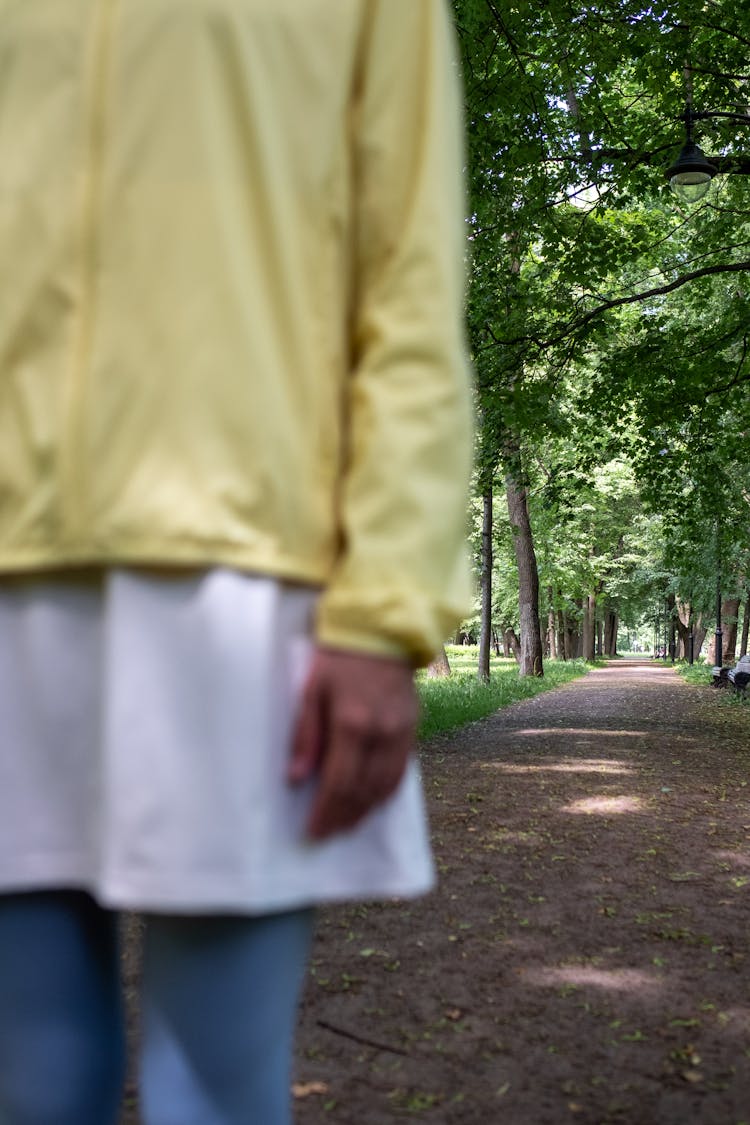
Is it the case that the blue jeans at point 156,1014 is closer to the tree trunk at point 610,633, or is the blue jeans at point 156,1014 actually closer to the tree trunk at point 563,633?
the tree trunk at point 563,633

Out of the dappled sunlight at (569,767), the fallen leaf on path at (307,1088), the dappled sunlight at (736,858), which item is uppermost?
the dappled sunlight at (569,767)

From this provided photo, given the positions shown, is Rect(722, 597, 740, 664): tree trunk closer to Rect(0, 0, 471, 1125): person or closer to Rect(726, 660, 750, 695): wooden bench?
Rect(726, 660, 750, 695): wooden bench

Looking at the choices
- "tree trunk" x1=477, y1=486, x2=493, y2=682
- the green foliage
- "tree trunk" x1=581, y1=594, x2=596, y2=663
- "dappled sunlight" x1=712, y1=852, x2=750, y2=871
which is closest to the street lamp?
the green foliage

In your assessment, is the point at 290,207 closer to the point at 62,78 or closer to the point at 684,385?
the point at 62,78

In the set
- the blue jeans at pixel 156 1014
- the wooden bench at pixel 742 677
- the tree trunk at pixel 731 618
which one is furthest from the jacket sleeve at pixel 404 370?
the tree trunk at pixel 731 618

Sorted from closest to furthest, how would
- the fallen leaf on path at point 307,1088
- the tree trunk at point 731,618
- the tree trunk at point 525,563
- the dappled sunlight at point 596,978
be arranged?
the fallen leaf on path at point 307,1088
the dappled sunlight at point 596,978
the tree trunk at point 525,563
the tree trunk at point 731,618

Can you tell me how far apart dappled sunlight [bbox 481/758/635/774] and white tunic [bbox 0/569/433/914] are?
843cm

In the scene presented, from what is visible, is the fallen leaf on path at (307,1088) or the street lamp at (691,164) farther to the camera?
the street lamp at (691,164)

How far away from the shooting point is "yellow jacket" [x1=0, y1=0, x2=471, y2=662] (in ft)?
3.50

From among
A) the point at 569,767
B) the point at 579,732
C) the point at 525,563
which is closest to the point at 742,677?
the point at 525,563

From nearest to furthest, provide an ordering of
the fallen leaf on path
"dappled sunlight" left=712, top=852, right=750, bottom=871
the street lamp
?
1. the fallen leaf on path
2. "dappled sunlight" left=712, top=852, right=750, bottom=871
3. the street lamp

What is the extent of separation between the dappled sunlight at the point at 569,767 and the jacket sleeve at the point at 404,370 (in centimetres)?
842

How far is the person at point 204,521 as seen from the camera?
104 centimetres

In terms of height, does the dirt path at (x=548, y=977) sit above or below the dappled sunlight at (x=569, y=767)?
below
